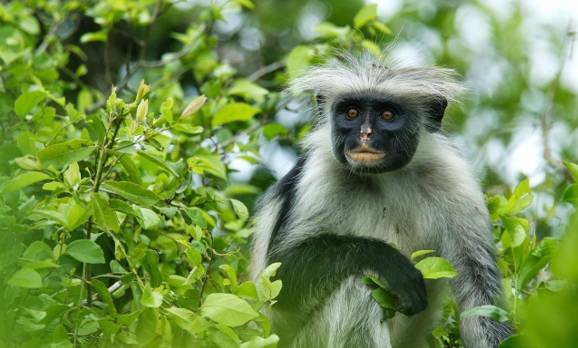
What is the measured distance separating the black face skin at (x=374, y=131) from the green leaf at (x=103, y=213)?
2.30 meters

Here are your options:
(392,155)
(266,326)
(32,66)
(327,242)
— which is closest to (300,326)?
(327,242)

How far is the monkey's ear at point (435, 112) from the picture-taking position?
6871 mm

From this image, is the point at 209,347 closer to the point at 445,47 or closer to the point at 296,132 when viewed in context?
the point at 296,132

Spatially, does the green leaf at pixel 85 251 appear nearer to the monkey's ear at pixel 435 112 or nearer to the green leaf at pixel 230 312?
the green leaf at pixel 230 312

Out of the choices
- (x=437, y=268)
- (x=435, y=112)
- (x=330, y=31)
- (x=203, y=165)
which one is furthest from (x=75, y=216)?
(x=330, y=31)

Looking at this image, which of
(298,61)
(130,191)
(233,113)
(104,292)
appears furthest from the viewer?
(298,61)

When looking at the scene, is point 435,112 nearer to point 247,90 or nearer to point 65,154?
point 247,90

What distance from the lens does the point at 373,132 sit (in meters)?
6.11

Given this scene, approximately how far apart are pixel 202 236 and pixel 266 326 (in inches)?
30.5

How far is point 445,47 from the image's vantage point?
12250 millimetres

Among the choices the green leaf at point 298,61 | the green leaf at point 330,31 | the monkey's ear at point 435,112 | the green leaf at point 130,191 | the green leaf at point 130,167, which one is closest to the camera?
the green leaf at point 130,191

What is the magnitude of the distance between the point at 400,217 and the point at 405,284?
37.8 inches

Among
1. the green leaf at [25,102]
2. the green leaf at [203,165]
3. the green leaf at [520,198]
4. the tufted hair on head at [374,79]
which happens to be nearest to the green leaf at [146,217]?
the green leaf at [203,165]

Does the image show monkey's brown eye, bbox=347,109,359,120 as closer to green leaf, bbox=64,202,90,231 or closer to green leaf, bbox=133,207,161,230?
green leaf, bbox=133,207,161,230
